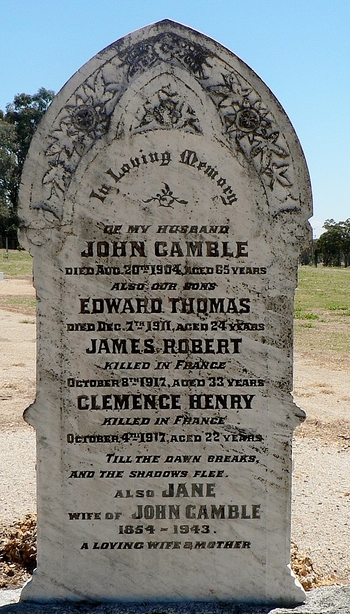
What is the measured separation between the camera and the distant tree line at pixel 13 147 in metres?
48.7

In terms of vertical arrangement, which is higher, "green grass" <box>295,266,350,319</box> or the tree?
the tree

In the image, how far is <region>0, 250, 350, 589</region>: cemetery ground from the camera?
448cm

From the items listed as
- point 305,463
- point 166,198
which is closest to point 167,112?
point 166,198

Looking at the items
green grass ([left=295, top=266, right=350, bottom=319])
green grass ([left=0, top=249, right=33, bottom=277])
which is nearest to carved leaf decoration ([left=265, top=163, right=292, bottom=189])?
green grass ([left=295, top=266, right=350, bottom=319])

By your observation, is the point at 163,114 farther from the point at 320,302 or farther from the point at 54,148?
the point at 320,302

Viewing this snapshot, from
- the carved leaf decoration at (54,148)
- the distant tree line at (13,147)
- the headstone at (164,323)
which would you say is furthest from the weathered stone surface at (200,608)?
the distant tree line at (13,147)

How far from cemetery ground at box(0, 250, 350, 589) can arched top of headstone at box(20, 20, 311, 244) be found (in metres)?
2.41

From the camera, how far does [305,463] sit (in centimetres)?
667

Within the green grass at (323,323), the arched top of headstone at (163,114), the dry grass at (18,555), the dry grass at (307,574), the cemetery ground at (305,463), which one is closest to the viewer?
the arched top of headstone at (163,114)

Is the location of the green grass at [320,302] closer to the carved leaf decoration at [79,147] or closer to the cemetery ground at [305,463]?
the cemetery ground at [305,463]

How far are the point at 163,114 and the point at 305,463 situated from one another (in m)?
4.49

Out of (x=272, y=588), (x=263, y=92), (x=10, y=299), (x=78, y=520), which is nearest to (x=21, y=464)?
(x=78, y=520)

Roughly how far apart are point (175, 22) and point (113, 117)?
0.59 m

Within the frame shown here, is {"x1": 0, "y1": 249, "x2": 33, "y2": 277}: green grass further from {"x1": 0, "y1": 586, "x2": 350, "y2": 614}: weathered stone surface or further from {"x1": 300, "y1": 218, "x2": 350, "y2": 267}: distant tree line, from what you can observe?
{"x1": 300, "y1": 218, "x2": 350, "y2": 267}: distant tree line
